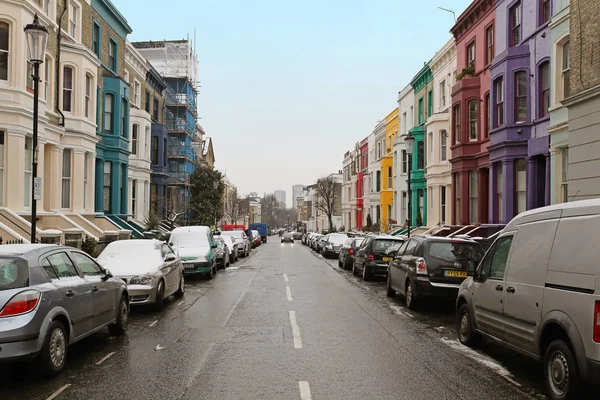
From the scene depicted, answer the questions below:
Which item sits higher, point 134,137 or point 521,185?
point 134,137

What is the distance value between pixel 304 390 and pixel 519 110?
61.3 ft

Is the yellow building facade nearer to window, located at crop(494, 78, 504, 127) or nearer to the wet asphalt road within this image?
window, located at crop(494, 78, 504, 127)

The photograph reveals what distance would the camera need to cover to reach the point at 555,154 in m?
17.8

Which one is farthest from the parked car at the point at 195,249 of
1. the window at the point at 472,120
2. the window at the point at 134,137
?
the window at the point at 134,137

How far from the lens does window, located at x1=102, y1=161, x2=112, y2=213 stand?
30775 millimetres

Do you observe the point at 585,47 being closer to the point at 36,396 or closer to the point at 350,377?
the point at 350,377

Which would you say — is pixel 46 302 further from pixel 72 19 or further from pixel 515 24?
pixel 72 19

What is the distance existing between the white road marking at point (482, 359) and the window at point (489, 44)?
1984 cm

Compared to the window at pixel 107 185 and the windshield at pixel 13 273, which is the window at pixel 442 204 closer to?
the window at pixel 107 185

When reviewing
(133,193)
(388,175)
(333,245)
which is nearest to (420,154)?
(333,245)

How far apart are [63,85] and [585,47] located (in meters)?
19.9

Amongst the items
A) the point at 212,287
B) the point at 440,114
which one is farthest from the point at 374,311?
the point at 440,114

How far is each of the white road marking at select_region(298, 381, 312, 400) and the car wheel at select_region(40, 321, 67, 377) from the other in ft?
9.83

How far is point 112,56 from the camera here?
31.6 metres
